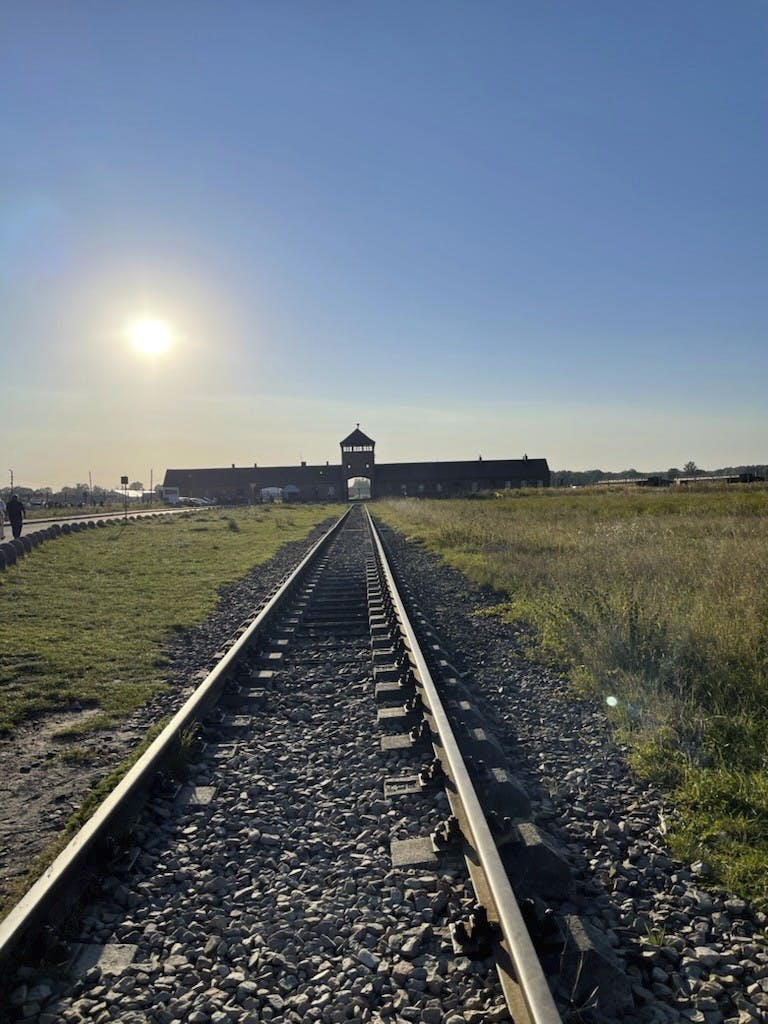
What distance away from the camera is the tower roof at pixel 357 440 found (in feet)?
328

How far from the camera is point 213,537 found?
88.5 ft

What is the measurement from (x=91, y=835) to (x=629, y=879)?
237 centimetres

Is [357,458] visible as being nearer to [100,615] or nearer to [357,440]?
[357,440]

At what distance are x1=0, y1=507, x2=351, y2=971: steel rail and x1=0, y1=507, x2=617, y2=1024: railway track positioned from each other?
0.01 m

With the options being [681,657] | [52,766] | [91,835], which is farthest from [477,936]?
[681,657]

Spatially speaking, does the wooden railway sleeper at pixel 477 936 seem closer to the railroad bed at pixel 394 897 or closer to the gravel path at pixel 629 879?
the railroad bed at pixel 394 897

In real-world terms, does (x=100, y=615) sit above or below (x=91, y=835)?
below

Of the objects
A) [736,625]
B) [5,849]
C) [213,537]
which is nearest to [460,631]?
[736,625]

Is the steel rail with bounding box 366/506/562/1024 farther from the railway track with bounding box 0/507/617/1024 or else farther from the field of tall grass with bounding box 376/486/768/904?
the field of tall grass with bounding box 376/486/768/904

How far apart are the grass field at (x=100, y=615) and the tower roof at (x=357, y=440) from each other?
7709cm

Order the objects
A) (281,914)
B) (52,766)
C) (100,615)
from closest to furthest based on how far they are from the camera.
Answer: (281,914) → (52,766) → (100,615)

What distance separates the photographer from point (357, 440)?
100 m

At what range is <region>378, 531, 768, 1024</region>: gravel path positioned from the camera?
8.02 ft

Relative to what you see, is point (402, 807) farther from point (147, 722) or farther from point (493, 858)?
point (147, 722)
